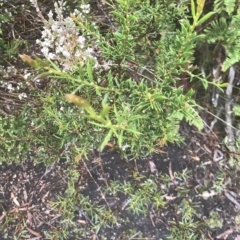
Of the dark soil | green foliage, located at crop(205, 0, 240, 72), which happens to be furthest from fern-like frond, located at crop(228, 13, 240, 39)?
the dark soil

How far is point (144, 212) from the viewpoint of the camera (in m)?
1.62

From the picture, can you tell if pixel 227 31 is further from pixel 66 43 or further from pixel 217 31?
pixel 66 43

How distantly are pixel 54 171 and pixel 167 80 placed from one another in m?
0.81

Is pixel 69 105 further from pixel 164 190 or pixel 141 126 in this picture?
pixel 164 190

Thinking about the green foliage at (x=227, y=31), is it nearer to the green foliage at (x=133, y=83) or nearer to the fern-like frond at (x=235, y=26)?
the fern-like frond at (x=235, y=26)

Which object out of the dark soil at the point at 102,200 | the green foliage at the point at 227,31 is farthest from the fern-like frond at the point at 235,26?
the dark soil at the point at 102,200

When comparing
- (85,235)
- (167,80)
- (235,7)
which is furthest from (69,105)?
(235,7)

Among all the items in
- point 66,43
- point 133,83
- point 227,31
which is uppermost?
point 66,43

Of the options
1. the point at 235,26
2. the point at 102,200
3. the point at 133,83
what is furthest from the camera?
the point at 102,200

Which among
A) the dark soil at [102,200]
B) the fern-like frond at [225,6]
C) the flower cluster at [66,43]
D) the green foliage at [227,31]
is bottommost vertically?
the dark soil at [102,200]

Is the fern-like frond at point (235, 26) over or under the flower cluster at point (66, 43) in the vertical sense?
under

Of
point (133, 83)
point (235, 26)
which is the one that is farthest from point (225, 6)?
point (133, 83)

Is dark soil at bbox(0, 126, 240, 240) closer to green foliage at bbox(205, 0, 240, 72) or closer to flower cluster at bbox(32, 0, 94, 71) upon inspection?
green foliage at bbox(205, 0, 240, 72)

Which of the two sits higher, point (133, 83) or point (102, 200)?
point (133, 83)
